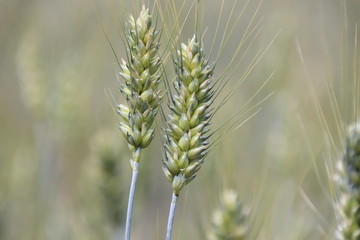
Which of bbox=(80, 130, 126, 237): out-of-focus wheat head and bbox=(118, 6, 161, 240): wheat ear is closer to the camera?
bbox=(118, 6, 161, 240): wheat ear

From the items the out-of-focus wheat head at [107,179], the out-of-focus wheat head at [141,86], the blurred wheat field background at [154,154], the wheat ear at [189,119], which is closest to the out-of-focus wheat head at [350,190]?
the blurred wheat field background at [154,154]

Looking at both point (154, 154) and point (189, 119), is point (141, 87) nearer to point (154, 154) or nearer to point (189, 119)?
point (189, 119)

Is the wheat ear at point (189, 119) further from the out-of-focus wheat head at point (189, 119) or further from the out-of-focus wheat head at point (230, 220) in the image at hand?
the out-of-focus wheat head at point (230, 220)

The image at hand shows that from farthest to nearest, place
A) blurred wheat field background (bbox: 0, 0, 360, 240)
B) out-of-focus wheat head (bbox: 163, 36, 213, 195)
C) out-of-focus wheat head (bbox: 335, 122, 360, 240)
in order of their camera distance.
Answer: blurred wheat field background (bbox: 0, 0, 360, 240) < out-of-focus wheat head (bbox: 335, 122, 360, 240) < out-of-focus wheat head (bbox: 163, 36, 213, 195)

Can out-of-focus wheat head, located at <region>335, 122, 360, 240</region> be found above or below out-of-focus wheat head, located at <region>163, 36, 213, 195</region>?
below

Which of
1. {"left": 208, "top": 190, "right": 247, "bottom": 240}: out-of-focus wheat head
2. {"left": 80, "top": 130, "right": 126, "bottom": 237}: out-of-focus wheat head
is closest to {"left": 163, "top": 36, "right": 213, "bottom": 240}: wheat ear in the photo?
{"left": 208, "top": 190, "right": 247, "bottom": 240}: out-of-focus wheat head

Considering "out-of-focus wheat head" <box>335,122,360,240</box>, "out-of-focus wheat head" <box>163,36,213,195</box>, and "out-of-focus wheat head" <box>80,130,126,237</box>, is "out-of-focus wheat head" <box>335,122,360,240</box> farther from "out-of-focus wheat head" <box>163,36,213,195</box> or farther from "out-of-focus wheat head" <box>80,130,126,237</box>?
"out-of-focus wheat head" <box>80,130,126,237</box>
